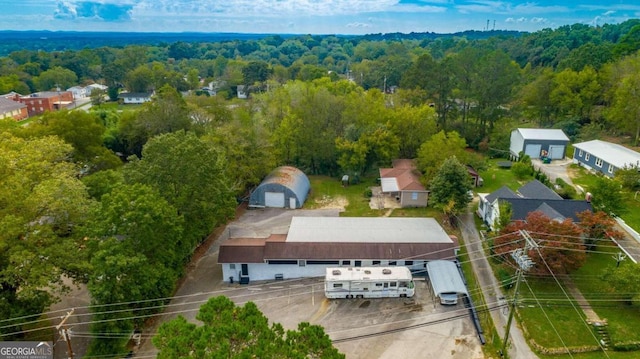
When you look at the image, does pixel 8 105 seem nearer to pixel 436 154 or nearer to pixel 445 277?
pixel 436 154

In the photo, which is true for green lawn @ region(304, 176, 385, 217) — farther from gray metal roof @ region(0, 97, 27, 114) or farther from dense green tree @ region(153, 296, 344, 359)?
gray metal roof @ region(0, 97, 27, 114)

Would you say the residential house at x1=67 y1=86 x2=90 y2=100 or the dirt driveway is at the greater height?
the residential house at x1=67 y1=86 x2=90 y2=100

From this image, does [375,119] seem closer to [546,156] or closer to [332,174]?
[332,174]

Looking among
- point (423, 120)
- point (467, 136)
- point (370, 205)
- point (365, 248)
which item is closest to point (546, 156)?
point (467, 136)

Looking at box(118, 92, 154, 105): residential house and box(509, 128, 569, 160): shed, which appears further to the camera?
box(118, 92, 154, 105): residential house

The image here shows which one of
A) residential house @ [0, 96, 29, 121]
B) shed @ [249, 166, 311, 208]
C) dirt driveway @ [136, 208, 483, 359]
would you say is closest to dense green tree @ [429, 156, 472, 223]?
dirt driveway @ [136, 208, 483, 359]

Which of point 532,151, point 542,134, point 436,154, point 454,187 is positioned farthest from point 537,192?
point 542,134

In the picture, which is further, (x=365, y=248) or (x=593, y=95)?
(x=593, y=95)
